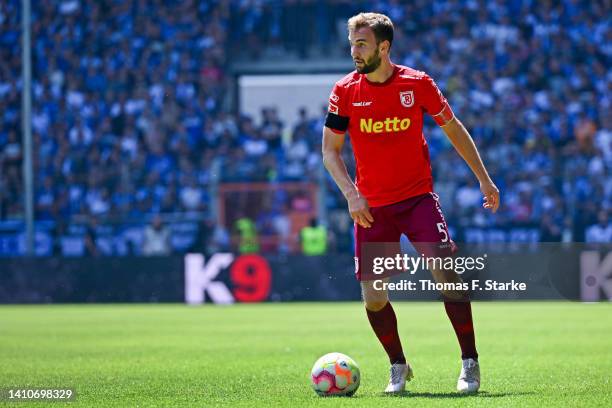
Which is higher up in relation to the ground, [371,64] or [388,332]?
[371,64]

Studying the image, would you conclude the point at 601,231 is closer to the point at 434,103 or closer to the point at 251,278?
the point at 251,278

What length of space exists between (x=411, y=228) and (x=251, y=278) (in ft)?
49.0

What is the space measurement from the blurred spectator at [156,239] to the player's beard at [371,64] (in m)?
16.4

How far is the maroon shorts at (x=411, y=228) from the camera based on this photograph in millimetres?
7262

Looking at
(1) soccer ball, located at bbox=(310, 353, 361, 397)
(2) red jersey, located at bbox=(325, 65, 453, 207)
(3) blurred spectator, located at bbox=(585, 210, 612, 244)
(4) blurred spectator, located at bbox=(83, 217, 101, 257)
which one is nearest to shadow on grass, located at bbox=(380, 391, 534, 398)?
(1) soccer ball, located at bbox=(310, 353, 361, 397)

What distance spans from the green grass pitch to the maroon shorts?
91cm

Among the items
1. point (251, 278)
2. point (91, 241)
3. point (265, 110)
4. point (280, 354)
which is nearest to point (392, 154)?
point (280, 354)

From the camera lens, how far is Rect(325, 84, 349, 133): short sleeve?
24.2ft

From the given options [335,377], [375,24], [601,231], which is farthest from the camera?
[601,231]

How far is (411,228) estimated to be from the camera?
7379mm

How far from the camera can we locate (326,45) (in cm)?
2905

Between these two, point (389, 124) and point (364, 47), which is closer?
point (364, 47)

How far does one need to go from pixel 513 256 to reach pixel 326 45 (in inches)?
476

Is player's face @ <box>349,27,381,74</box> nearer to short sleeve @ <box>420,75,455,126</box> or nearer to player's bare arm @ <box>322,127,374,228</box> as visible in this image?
short sleeve @ <box>420,75,455,126</box>
